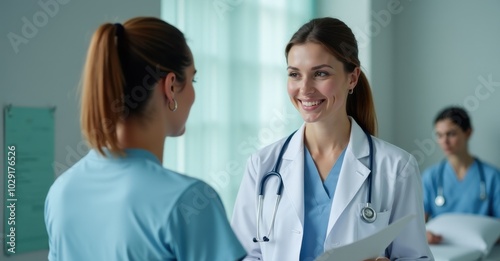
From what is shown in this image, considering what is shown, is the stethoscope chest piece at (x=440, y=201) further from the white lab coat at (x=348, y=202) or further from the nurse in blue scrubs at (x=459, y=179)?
the white lab coat at (x=348, y=202)

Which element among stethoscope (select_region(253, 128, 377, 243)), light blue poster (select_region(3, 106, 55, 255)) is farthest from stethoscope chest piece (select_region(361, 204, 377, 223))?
light blue poster (select_region(3, 106, 55, 255))

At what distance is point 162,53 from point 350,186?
2.53 ft

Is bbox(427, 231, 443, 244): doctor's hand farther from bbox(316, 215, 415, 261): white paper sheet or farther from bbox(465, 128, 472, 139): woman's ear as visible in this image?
bbox(316, 215, 415, 261): white paper sheet

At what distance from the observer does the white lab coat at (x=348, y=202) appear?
1.42m

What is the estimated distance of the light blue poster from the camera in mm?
1906

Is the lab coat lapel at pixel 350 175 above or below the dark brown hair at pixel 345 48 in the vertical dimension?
below

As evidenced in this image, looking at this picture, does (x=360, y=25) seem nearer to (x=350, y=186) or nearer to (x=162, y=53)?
(x=350, y=186)

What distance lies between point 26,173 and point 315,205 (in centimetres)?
112

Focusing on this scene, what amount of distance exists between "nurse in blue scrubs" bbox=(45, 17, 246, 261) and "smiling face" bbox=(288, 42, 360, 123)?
627 mm

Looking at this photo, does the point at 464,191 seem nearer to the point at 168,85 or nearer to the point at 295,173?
the point at 295,173

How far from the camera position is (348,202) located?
Result: 1.46m

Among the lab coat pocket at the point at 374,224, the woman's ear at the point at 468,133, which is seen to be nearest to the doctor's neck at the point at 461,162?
the woman's ear at the point at 468,133

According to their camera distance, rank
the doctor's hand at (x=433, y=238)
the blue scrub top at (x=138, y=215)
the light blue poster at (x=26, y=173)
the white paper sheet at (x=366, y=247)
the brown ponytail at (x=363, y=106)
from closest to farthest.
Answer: the blue scrub top at (x=138, y=215) < the white paper sheet at (x=366, y=247) < the brown ponytail at (x=363, y=106) < the light blue poster at (x=26, y=173) < the doctor's hand at (x=433, y=238)

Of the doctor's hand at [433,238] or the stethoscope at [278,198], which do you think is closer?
the stethoscope at [278,198]
